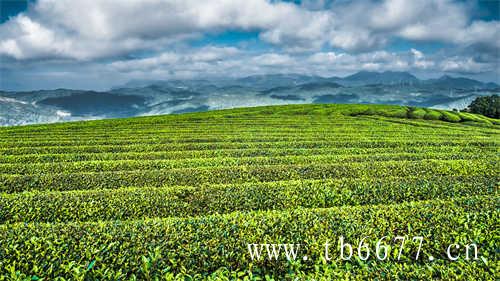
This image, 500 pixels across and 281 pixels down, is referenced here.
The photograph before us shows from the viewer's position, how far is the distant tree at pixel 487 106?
6112 cm

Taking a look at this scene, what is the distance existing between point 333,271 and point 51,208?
8.34 metres

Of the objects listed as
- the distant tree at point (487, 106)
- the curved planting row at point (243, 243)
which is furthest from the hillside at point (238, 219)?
the distant tree at point (487, 106)

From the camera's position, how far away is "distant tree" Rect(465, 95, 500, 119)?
2406 inches

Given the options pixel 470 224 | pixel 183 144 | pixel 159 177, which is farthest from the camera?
pixel 183 144

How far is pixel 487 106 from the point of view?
6284 cm

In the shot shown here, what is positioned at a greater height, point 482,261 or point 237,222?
point 237,222

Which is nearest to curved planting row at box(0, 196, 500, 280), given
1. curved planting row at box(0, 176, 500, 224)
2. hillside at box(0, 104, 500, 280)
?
hillside at box(0, 104, 500, 280)

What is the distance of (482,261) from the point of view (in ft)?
16.9

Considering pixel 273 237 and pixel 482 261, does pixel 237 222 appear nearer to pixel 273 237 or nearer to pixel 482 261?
pixel 273 237

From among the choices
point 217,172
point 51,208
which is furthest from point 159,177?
point 51,208

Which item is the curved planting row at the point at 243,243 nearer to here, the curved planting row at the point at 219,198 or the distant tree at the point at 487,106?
the curved planting row at the point at 219,198

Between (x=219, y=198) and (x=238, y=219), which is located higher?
(x=238, y=219)

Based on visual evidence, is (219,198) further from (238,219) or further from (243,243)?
(243,243)

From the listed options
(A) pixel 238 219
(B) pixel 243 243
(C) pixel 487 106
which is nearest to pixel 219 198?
(A) pixel 238 219
